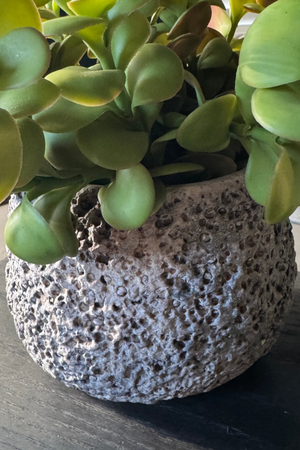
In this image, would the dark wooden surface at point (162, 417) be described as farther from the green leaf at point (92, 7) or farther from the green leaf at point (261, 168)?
the green leaf at point (92, 7)

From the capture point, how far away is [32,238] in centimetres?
29

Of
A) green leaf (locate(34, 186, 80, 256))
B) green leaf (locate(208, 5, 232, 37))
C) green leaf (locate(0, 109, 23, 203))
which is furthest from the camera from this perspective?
green leaf (locate(208, 5, 232, 37))

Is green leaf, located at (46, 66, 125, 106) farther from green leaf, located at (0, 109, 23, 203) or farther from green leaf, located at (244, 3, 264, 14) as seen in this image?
green leaf, located at (244, 3, 264, 14)

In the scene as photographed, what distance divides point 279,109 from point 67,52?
0.54 feet

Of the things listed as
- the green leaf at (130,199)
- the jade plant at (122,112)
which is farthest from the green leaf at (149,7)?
the green leaf at (130,199)

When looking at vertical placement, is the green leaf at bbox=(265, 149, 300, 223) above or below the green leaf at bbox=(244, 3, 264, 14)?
below

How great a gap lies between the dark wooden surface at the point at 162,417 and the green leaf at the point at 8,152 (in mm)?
266

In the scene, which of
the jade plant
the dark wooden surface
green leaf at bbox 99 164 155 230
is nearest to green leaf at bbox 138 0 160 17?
the jade plant

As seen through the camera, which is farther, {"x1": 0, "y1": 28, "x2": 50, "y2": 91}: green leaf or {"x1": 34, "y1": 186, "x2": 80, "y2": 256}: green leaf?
{"x1": 34, "y1": 186, "x2": 80, "y2": 256}: green leaf

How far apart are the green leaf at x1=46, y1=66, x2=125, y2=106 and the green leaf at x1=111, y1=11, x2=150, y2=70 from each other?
0.03 m

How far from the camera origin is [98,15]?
0.28m

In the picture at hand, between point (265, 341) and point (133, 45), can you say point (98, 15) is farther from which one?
point (265, 341)

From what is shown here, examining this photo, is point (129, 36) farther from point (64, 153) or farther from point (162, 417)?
point (162, 417)

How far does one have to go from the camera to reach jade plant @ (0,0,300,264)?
237mm
